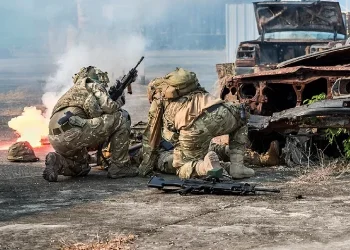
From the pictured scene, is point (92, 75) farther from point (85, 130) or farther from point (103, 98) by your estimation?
point (85, 130)

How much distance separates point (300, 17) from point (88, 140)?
9106 millimetres

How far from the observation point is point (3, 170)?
37.6ft

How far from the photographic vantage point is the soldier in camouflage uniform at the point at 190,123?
369 inches

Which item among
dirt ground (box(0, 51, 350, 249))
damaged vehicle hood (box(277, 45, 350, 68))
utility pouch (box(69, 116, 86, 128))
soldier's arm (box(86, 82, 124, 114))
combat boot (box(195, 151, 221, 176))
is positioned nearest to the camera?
dirt ground (box(0, 51, 350, 249))

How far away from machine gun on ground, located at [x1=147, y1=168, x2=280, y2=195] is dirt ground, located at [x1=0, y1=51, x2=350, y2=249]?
0.27ft

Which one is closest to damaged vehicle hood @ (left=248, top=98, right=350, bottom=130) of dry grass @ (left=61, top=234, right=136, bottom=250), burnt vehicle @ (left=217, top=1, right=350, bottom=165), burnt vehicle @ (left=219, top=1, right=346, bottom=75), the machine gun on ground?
burnt vehicle @ (left=217, top=1, right=350, bottom=165)

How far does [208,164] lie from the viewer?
28.7ft

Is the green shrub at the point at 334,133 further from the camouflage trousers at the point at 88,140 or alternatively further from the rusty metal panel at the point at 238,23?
the rusty metal panel at the point at 238,23

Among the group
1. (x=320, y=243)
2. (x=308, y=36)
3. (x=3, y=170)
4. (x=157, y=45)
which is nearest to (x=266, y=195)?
(x=320, y=243)

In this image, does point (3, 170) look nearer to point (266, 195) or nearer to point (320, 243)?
point (266, 195)

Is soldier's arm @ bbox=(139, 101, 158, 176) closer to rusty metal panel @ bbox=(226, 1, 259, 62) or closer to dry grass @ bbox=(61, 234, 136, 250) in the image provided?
dry grass @ bbox=(61, 234, 136, 250)

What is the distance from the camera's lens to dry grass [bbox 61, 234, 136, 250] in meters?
5.97

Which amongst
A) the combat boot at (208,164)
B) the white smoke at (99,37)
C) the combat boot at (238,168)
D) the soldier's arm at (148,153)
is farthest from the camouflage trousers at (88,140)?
the white smoke at (99,37)

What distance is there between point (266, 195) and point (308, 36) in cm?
986
